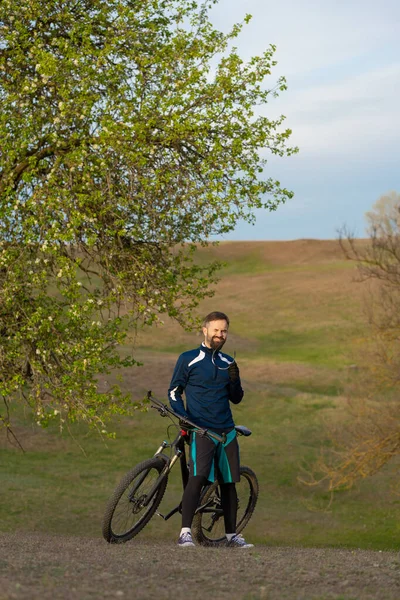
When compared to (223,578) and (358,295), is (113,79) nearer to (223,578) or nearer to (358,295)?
(223,578)

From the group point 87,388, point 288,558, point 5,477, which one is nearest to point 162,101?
point 87,388

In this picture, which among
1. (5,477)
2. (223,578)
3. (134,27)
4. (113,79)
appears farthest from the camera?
(5,477)

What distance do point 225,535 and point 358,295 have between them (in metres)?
69.3

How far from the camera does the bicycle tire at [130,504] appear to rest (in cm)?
977

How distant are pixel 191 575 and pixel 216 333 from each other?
11.1 ft

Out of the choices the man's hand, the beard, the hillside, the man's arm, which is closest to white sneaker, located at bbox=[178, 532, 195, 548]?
the man's arm

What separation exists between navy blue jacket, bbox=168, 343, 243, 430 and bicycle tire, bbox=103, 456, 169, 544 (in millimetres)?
832

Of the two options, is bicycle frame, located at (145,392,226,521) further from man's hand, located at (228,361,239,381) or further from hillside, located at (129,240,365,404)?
hillside, located at (129,240,365,404)

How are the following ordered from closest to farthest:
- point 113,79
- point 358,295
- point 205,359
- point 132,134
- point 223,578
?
1. point 223,578
2. point 205,359
3. point 132,134
4. point 113,79
5. point 358,295

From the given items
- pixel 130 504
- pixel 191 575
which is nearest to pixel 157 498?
pixel 130 504

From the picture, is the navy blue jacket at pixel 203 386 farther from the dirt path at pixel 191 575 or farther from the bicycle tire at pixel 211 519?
the dirt path at pixel 191 575

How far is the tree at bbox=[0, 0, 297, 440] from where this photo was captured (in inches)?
552

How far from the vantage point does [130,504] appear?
33.0 feet

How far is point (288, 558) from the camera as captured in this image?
870 centimetres
